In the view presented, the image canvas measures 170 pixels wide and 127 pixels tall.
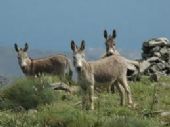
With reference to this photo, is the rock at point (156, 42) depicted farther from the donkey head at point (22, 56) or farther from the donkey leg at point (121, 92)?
the donkey leg at point (121, 92)

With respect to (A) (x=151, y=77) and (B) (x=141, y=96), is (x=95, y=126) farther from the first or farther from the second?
(A) (x=151, y=77)

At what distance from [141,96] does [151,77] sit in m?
5.25

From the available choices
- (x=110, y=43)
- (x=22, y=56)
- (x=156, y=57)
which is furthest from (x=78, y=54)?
(x=156, y=57)

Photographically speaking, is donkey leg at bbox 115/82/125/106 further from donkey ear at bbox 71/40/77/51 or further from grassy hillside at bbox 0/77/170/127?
donkey ear at bbox 71/40/77/51

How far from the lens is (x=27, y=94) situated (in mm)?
19062

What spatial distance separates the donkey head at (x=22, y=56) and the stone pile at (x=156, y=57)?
4761 mm

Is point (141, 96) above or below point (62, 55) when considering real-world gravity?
below

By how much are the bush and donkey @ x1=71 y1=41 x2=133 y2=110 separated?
104 cm

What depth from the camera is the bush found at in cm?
1878

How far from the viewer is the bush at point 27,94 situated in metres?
18.8

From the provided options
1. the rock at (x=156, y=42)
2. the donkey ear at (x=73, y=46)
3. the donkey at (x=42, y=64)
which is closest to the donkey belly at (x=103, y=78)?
the donkey ear at (x=73, y=46)

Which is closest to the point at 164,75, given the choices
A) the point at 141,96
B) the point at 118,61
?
the point at 141,96

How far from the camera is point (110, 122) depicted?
47.0 feet

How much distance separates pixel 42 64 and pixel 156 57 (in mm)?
6681
